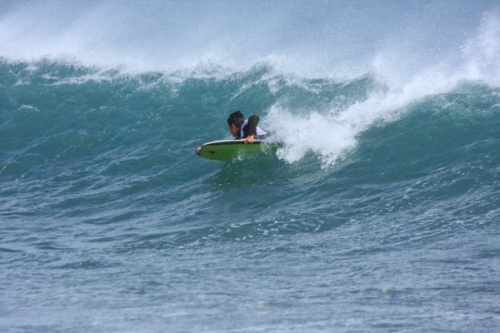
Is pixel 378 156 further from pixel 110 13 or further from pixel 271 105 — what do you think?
pixel 110 13

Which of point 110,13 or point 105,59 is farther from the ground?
point 110,13

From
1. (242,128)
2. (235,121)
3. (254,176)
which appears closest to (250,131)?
(242,128)

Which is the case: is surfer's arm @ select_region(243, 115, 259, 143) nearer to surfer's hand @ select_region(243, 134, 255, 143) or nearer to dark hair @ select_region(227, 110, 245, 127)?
surfer's hand @ select_region(243, 134, 255, 143)

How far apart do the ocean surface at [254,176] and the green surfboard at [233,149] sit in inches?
8.4

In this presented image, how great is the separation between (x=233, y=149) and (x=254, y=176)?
86 centimetres

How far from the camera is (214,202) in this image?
44.7 feet

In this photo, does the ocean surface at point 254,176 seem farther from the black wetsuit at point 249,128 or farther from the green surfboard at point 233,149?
the black wetsuit at point 249,128

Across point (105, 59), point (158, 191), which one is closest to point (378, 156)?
point (158, 191)

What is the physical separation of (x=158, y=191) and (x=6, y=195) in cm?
308

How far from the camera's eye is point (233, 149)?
15.3 metres

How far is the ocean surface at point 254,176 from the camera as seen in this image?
26.8 feet

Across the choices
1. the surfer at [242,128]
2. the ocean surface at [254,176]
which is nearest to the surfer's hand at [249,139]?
the surfer at [242,128]

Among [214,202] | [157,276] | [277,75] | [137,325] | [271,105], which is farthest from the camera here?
[277,75]

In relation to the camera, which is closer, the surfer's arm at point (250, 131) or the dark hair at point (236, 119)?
the surfer's arm at point (250, 131)
